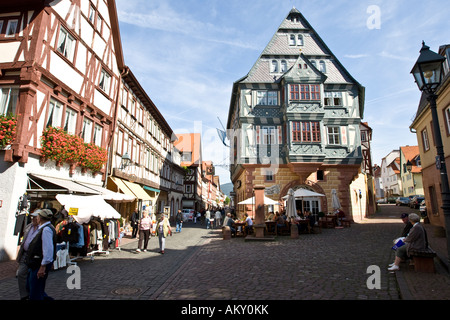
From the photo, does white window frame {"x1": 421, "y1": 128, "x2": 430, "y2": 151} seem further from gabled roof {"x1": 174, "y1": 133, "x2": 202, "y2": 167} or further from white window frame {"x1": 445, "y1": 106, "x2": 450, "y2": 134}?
gabled roof {"x1": 174, "y1": 133, "x2": 202, "y2": 167}

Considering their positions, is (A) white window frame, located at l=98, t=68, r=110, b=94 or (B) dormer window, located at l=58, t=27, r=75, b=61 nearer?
(B) dormer window, located at l=58, t=27, r=75, b=61

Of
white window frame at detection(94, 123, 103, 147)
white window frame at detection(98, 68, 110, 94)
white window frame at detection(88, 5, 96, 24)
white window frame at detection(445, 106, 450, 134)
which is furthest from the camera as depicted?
white window frame at detection(98, 68, 110, 94)

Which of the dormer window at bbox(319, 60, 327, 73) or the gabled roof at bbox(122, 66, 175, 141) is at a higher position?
the dormer window at bbox(319, 60, 327, 73)

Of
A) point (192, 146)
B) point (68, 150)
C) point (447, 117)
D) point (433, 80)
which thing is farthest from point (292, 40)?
point (192, 146)

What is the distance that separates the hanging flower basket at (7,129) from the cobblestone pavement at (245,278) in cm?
453

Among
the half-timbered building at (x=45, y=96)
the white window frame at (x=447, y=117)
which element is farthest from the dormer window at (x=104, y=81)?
the white window frame at (x=447, y=117)

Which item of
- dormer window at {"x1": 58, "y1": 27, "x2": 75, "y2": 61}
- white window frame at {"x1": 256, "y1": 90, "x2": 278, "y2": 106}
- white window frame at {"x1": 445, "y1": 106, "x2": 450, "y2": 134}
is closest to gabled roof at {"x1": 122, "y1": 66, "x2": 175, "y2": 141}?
dormer window at {"x1": 58, "y1": 27, "x2": 75, "y2": 61}

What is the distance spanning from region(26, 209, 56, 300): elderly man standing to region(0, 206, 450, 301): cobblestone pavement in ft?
2.93

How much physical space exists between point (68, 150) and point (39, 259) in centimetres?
764

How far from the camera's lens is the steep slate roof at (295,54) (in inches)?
934

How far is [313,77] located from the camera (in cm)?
2217

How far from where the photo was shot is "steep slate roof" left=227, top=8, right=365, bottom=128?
23.7 meters

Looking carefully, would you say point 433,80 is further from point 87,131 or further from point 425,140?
point 425,140

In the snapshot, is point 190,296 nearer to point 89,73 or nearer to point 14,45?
point 14,45
